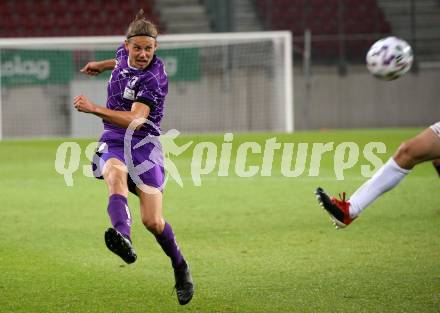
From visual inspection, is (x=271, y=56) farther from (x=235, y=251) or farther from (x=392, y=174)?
(x=392, y=174)

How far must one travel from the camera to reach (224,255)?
24.6ft

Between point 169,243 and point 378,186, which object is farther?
point 378,186

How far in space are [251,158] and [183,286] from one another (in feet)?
35.1

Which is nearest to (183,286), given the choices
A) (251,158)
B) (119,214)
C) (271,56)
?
(119,214)

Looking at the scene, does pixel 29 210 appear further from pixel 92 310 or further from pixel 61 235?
pixel 92 310

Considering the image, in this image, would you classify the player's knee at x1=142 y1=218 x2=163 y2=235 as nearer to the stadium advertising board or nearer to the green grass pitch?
the green grass pitch

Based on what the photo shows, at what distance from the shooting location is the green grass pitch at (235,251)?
5.78 meters

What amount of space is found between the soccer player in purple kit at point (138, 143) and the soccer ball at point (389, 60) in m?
1.53

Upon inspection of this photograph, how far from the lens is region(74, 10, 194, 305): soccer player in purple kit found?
574cm

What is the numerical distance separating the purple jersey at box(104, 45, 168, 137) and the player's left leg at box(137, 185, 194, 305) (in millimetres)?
468

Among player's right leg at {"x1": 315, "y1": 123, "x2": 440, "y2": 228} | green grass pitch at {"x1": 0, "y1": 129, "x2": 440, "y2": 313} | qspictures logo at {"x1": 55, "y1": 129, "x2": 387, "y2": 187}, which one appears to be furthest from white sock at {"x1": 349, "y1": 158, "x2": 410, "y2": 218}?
qspictures logo at {"x1": 55, "y1": 129, "x2": 387, "y2": 187}

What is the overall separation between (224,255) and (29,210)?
374cm

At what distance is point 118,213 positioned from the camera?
5.68 metres

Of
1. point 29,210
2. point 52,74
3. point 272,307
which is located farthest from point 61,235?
point 52,74
